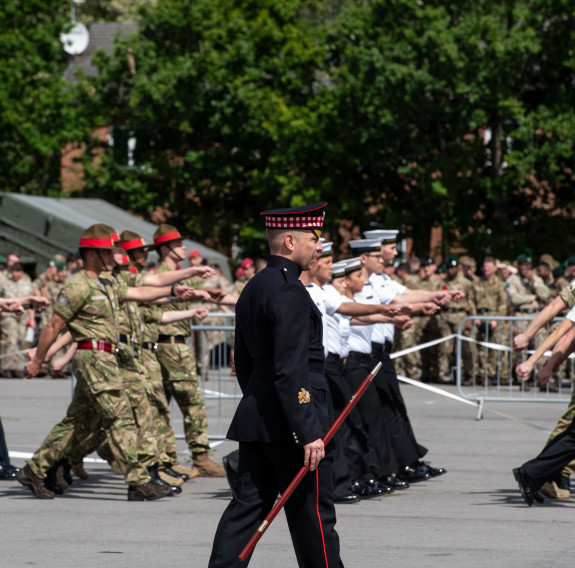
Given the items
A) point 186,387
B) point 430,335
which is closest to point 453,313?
point 430,335

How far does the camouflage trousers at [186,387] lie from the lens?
10.5 m

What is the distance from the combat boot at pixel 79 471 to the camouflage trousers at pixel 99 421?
0.61m

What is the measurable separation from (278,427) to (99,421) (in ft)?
13.1


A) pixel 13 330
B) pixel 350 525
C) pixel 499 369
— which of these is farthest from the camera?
pixel 13 330

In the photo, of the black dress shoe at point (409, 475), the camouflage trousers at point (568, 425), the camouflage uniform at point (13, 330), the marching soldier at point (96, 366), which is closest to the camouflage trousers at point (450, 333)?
the camouflage uniform at point (13, 330)

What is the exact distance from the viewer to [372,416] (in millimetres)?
9992

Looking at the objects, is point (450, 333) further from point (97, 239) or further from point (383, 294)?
point (97, 239)

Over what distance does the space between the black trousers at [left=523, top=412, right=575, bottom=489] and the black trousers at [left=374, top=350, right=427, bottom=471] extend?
1528mm

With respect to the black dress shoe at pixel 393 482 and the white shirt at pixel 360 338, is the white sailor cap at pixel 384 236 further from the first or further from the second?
Result: the black dress shoe at pixel 393 482

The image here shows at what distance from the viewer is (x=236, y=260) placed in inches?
1455

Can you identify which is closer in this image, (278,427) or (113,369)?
(278,427)

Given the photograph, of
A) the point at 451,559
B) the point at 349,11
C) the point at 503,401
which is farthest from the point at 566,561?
the point at 349,11

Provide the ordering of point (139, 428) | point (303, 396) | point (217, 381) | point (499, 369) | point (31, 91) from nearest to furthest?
1. point (303, 396)
2. point (139, 428)
3. point (217, 381)
4. point (499, 369)
5. point (31, 91)

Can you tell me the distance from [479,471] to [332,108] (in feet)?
76.3
